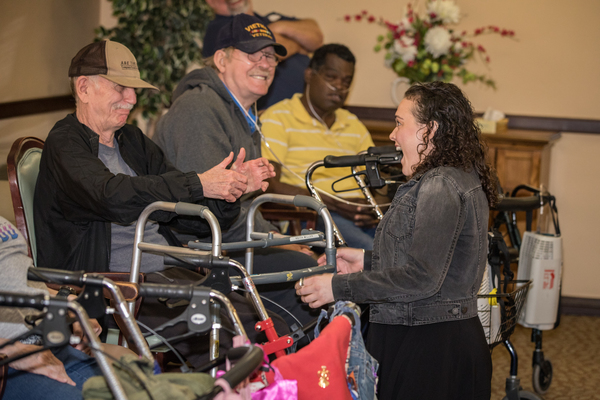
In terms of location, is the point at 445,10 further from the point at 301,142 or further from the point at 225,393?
the point at 225,393

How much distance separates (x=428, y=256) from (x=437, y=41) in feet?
7.84

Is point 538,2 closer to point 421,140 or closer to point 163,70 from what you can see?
point 163,70

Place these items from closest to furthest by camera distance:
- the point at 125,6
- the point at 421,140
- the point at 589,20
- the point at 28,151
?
the point at 421,140
the point at 28,151
the point at 125,6
the point at 589,20

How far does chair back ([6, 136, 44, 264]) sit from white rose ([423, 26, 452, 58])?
2.55 meters

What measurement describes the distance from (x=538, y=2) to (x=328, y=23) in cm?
142

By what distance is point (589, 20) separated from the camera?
3801mm

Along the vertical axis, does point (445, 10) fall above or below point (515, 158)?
above

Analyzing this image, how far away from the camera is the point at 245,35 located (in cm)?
225

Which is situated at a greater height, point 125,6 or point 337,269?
point 125,6

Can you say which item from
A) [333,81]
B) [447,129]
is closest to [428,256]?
[447,129]

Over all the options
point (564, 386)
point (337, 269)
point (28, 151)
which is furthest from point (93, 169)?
point (564, 386)

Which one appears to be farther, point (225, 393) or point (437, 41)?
point (437, 41)

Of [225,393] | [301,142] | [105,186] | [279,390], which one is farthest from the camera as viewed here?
[301,142]

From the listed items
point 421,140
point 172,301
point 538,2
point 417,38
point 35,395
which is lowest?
point 35,395
